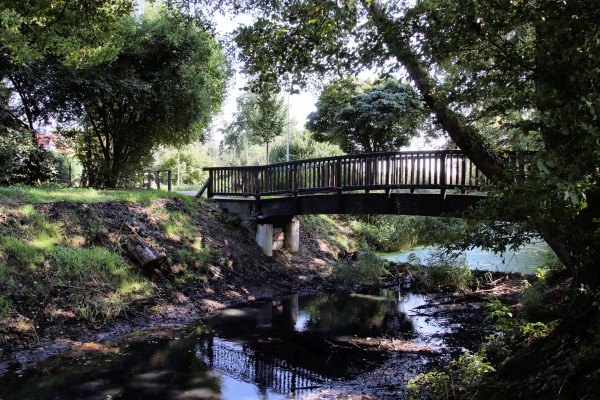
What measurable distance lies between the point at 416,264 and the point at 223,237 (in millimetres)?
5765

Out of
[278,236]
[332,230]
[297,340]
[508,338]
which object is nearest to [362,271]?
[278,236]

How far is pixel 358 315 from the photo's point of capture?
29.7 ft

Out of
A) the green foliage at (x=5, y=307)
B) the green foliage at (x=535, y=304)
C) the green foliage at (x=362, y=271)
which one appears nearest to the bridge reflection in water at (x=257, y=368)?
the green foliage at (x=5, y=307)

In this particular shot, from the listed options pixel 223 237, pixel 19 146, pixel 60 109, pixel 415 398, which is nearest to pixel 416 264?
pixel 223 237

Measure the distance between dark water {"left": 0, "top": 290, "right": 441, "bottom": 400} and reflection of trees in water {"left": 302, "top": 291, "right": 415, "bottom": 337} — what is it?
20mm

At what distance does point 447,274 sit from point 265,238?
527 centimetres

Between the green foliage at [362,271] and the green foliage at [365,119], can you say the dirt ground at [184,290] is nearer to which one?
the green foliage at [362,271]

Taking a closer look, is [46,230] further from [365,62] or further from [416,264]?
[416,264]

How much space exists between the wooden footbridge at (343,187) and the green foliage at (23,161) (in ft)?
14.4

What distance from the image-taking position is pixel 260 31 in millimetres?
4184

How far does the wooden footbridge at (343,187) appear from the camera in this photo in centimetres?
908

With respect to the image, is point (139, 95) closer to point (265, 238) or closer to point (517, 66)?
point (265, 238)

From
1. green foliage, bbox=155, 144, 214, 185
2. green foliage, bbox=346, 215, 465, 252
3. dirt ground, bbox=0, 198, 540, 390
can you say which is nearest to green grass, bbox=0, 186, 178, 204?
dirt ground, bbox=0, 198, 540, 390

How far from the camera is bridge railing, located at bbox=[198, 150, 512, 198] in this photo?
8.96 m
